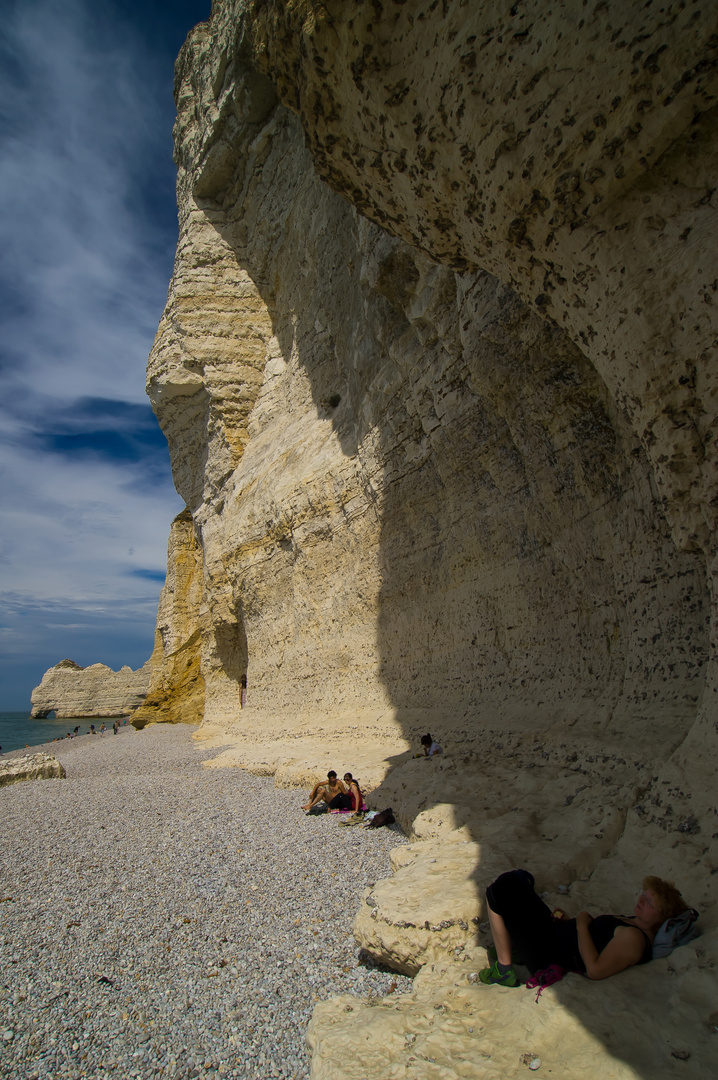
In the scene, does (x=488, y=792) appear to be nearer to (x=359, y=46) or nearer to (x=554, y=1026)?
(x=554, y=1026)

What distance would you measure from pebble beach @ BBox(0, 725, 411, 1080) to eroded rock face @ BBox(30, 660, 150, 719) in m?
45.1

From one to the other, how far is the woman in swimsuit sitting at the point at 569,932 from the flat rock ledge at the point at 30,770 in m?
9.27

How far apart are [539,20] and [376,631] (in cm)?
798

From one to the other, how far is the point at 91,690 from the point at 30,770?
4313 cm

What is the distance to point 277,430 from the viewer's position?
14211 millimetres

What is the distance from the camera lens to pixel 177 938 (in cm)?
331

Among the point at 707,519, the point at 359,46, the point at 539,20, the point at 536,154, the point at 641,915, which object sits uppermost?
the point at 359,46

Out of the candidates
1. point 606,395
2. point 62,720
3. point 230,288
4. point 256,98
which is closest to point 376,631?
point 606,395

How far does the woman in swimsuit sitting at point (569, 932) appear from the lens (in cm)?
214

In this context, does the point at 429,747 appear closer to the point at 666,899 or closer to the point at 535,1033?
the point at 666,899

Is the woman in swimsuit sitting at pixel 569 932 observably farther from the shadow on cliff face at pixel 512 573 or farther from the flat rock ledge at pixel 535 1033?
the shadow on cliff face at pixel 512 573

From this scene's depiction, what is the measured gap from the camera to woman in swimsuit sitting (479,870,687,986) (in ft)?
7.02

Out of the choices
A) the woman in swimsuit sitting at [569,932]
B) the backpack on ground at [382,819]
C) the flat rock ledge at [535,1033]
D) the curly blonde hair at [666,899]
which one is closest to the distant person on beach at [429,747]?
the backpack on ground at [382,819]

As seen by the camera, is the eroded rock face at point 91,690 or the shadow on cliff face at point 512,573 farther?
the eroded rock face at point 91,690
